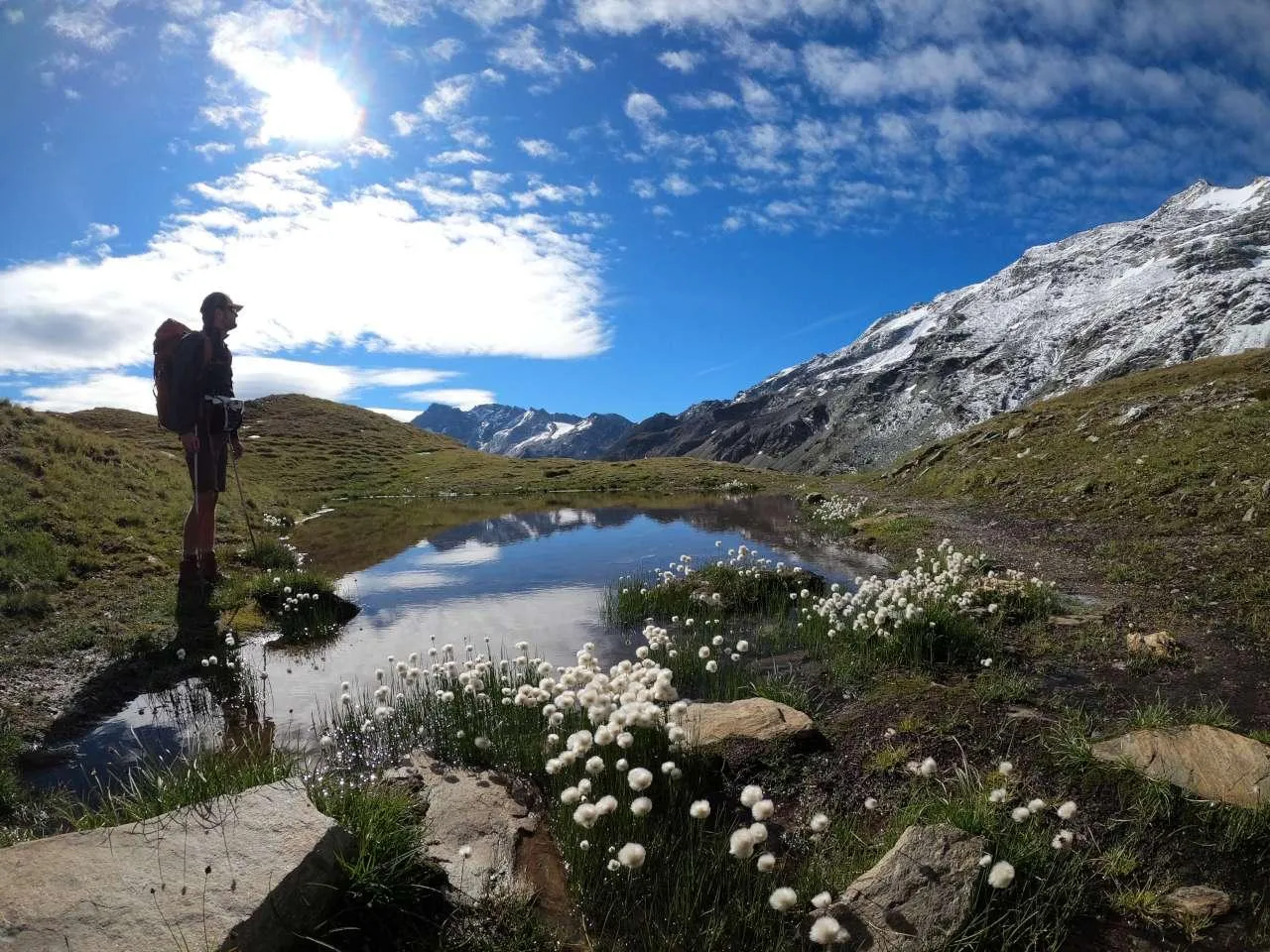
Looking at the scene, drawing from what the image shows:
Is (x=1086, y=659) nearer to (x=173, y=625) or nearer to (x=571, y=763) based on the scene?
(x=571, y=763)

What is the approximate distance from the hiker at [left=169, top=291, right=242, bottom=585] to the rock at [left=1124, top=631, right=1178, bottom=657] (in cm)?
1492

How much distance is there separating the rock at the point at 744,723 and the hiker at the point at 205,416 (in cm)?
1030

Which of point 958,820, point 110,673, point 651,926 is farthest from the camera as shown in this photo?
point 110,673

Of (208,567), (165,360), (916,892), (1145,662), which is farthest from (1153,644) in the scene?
(165,360)

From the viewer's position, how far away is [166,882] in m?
3.46

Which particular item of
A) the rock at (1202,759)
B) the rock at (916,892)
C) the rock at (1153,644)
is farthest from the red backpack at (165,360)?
the rock at (1153,644)

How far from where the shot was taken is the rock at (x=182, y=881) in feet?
10.3

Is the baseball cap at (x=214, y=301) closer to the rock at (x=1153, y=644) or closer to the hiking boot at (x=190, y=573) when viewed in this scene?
the hiking boot at (x=190, y=573)

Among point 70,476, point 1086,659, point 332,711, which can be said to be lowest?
point 332,711

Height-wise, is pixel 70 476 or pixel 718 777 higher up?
pixel 70 476

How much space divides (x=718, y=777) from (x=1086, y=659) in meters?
5.99

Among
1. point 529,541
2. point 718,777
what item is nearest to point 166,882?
point 718,777

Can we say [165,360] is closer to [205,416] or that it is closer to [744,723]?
[205,416]

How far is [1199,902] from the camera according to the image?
4379 millimetres
